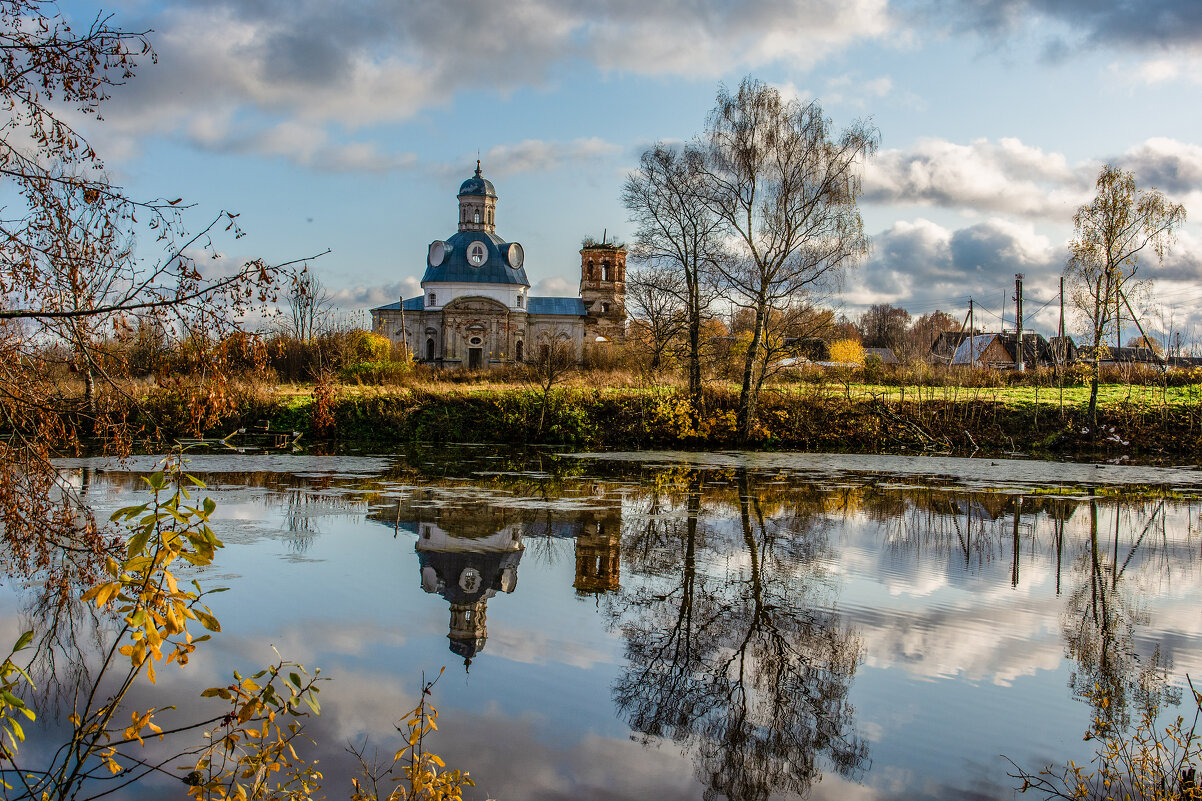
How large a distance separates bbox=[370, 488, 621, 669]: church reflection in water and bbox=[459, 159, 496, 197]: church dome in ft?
166

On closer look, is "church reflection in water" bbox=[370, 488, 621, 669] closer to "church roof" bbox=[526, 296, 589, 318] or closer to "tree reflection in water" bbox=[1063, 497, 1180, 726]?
"tree reflection in water" bbox=[1063, 497, 1180, 726]

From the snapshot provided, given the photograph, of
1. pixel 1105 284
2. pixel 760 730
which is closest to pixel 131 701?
pixel 760 730

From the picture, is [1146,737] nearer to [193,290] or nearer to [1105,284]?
[193,290]

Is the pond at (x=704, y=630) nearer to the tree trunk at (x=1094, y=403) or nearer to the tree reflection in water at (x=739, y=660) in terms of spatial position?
the tree reflection in water at (x=739, y=660)

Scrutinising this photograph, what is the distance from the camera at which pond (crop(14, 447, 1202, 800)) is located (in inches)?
210

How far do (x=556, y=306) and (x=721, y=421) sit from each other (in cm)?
4022

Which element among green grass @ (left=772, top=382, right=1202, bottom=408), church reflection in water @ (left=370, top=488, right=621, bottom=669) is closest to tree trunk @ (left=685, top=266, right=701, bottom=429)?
green grass @ (left=772, top=382, right=1202, bottom=408)

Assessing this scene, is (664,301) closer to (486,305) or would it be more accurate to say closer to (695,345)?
(695,345)

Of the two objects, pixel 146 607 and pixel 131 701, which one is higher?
pixel 146 607

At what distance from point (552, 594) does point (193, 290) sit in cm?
525

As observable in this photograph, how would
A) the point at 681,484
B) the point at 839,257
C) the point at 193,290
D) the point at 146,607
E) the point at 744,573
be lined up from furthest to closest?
the point at 839,257, the point at 681,484, the point at 744,573, the point at 193,290, the point at 146,607

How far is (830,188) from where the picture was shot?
24281mm

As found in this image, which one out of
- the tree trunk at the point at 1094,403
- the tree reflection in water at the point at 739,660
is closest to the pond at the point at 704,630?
the tree reflection in water at the point at 739,660

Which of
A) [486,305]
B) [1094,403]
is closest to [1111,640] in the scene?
[1094,403]
